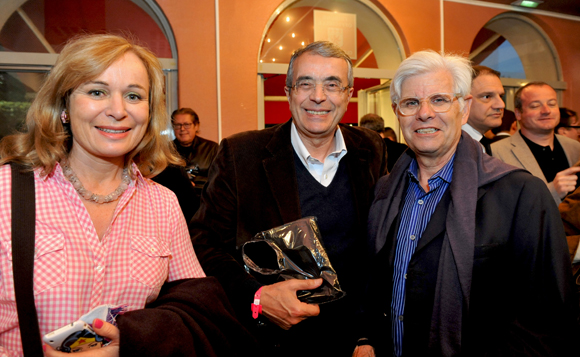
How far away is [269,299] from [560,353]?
1117 millimetres

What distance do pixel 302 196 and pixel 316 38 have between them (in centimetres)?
539

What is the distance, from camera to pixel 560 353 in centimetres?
139

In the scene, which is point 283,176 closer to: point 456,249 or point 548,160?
point 456,249

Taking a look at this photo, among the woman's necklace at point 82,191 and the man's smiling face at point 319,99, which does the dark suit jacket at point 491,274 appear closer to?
the man's smiling face at point 319,99

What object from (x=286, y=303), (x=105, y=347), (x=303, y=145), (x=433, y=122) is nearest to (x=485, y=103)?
(x=433, y=122)

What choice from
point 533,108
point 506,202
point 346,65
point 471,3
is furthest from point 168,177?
point 471,3

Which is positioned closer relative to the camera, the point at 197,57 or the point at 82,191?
the point at 82,191

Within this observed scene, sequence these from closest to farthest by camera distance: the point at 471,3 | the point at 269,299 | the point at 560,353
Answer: the point at 560,353, the point at 269,299, the point at 471,3

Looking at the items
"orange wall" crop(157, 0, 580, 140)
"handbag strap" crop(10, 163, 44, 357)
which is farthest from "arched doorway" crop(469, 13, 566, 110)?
"handbag strap" crop(10, 163, 44, 357)

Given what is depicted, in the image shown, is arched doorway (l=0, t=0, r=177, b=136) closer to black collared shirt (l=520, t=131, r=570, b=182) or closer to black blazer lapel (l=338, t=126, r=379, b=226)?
black blazer lapel (l=338, t=126, r=379, b=226)

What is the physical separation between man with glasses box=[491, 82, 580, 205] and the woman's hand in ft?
10.7

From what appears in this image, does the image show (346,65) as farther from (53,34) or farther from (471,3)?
(471,3)

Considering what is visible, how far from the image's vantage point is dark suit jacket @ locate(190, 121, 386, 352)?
1.89 meters

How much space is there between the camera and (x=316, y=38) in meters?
6.69
